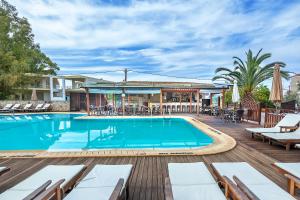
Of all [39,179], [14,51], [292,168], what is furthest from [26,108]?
[292,168]

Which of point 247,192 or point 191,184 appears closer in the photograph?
point 247,192

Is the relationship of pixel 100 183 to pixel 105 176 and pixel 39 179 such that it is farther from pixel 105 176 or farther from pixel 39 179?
pixel 39 179

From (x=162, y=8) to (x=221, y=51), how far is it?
10677 millimetres

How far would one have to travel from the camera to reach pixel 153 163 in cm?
421

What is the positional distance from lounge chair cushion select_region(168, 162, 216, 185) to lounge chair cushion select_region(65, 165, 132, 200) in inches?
24.9

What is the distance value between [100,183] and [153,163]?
6.06 feet

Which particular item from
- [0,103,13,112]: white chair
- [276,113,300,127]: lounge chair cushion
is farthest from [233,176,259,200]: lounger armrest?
[0,103,13,112]: white chair

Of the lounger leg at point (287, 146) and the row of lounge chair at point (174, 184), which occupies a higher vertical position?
the row of lounge chair at point (174, 184)

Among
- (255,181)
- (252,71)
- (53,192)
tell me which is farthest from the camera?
(252,71)

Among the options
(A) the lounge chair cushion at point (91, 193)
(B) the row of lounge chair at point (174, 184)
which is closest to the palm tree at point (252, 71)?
(B) the row of lounge chair at point (174, 184)

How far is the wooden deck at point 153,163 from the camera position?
10.3 ft

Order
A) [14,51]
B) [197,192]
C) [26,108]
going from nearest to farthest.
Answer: [197,192] → [26,108] → [14,51]

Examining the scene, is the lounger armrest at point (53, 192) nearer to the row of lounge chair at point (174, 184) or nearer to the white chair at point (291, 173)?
the row of lounge chair at point (174, 184)

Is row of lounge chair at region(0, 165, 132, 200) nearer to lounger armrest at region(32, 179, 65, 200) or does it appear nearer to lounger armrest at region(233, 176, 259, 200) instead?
lounger armrest at region(32, 179, 65, 200)
